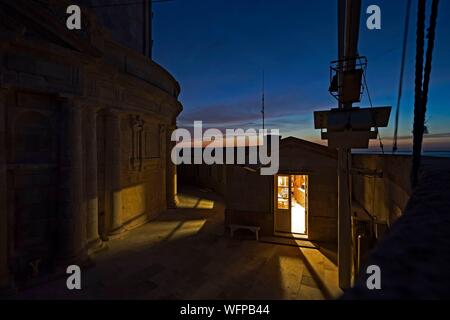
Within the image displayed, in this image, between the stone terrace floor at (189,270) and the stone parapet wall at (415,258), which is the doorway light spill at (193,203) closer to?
the stone terrace floor at (189,270)

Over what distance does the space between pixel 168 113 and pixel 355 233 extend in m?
11.7

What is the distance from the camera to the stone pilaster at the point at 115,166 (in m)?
9.19

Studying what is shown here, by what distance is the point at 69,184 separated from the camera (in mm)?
6914

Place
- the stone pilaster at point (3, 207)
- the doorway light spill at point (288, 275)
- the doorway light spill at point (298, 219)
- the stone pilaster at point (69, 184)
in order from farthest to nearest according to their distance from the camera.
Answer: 1. the doorway light spill at point (298, 219)
2. the stone pilaster at point (69, 184)
3. the doorway light spill at point (288, 275)
4. the stone pilaster at point (3, 207)

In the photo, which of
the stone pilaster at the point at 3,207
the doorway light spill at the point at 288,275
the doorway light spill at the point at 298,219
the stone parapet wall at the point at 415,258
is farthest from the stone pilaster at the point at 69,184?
the doorway light spill at the point at 298,219

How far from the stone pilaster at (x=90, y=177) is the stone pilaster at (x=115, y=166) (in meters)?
1.07

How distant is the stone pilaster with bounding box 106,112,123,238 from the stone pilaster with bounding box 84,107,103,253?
107 centimetres

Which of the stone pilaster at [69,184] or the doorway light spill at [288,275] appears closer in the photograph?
the doorway light spill at [288,275]

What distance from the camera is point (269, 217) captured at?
997 centimetres

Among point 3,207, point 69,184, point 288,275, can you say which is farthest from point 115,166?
point 288,275
